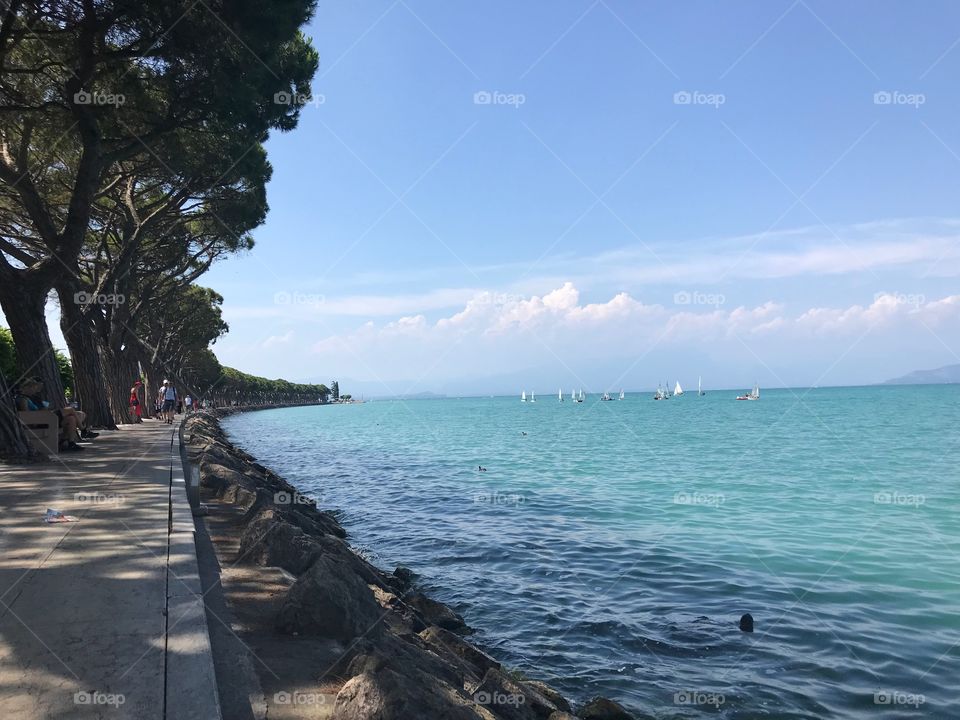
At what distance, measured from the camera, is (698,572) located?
11367mm

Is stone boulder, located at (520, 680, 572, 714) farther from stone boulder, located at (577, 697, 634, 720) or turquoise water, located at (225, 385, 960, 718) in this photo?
turquoise water, located at (225, 385, 960, 718)

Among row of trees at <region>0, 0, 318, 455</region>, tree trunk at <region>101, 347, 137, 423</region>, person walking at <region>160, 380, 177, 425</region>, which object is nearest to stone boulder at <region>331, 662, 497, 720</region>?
row of trees at <region>0, 0, 318, 455</region>

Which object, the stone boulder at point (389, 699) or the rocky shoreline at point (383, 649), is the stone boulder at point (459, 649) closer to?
the rocky shoreline at point (383, 649)

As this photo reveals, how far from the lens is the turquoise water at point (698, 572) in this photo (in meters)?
7.14

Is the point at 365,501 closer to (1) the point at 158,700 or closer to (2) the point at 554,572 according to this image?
(2) the point at 554,572

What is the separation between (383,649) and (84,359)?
56.7 ft

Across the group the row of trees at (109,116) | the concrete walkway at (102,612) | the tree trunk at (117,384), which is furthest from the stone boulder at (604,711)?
the tree trunk at (117,384)

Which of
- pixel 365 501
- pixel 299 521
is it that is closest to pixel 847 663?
pixel 299 521

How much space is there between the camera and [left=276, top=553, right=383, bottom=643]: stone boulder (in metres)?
4.84

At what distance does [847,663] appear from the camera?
24.8 ft

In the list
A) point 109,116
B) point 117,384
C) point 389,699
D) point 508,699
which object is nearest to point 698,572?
point 508,699

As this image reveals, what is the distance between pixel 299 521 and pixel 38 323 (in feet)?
23.1

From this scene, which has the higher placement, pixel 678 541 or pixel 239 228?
pixel 239 228

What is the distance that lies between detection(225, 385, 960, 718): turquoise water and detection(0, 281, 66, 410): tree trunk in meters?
7.42
